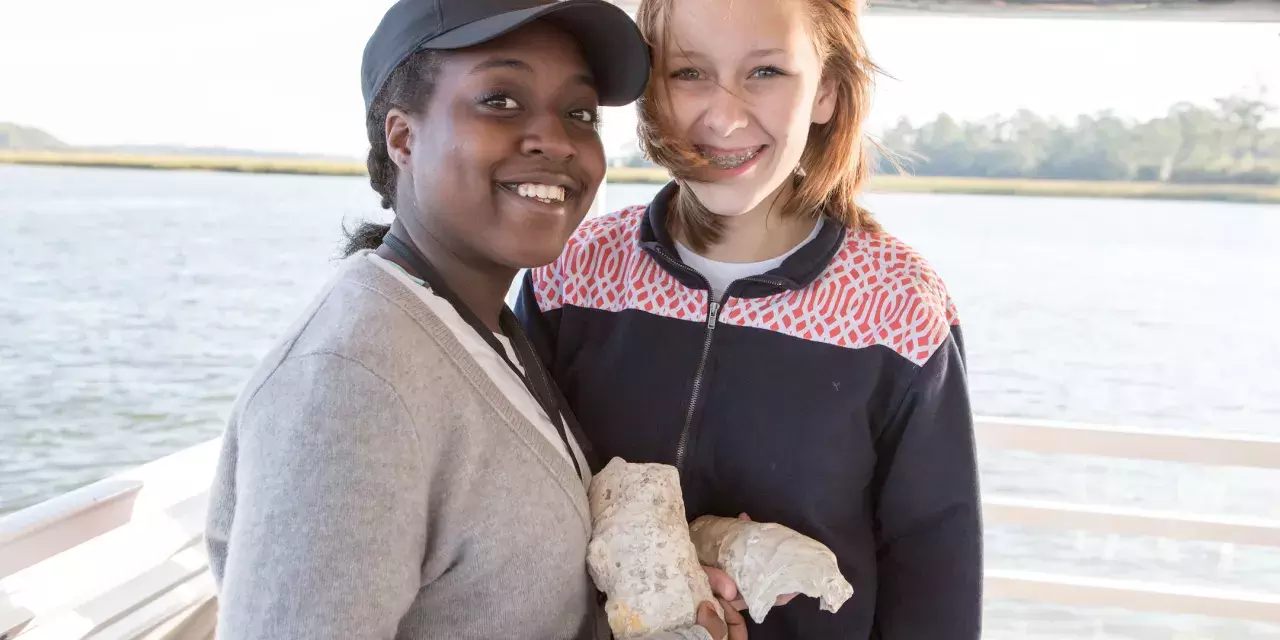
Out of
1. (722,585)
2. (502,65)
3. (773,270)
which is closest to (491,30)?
(502,65)

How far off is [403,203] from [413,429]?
1.20 feet

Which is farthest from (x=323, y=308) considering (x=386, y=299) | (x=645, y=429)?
(x=645, y=429)

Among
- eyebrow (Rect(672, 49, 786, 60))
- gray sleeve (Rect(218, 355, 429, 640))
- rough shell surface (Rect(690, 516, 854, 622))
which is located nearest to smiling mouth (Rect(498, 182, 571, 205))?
gray sleeve (Rect(218, 355, 429, 640))

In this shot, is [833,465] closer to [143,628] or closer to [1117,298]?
[143,628]

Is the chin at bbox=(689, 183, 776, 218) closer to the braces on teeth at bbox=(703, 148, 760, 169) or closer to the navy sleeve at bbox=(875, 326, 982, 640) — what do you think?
the braces on teeth at bbox=(703, 148, 760, 169)

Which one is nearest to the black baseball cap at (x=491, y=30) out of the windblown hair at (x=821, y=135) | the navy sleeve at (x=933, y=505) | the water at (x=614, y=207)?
the windblown hair at (x=821, y=135)

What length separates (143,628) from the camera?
6.13 ft

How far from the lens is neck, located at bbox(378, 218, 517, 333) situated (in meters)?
1.12

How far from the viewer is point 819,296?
1463 millimetres

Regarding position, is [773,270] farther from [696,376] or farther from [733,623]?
[733,623]

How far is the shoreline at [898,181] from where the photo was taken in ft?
6.16

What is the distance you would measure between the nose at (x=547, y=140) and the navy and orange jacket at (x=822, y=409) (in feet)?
1.52

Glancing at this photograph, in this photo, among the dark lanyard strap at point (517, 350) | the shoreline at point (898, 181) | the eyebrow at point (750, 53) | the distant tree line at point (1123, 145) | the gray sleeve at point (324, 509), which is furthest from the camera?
the distant tree line at point (1123, 145)

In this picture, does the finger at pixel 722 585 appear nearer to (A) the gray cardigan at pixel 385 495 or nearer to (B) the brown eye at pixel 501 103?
(A) the gray cardigan at pixel 385 495
